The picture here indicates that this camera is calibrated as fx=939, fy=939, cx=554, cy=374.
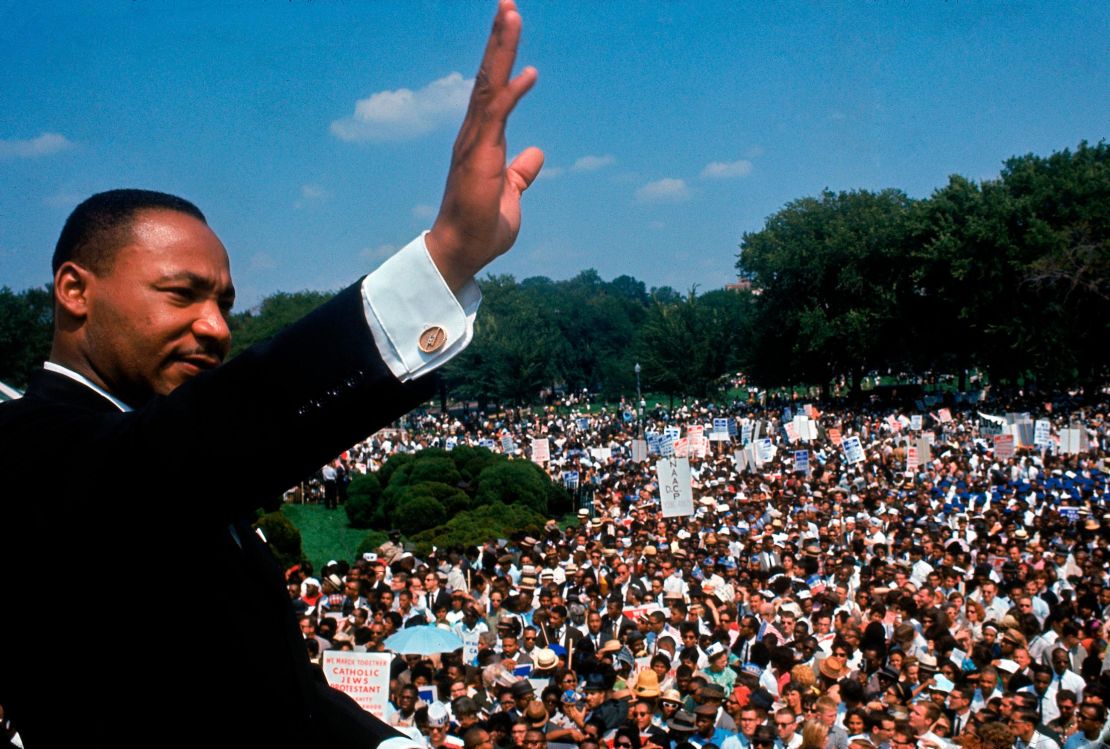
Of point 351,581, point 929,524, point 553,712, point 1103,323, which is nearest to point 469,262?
point 553,712

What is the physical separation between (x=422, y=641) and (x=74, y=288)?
26.1ft

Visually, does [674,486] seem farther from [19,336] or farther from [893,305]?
[19,336]

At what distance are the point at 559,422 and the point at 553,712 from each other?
35192 millimetres

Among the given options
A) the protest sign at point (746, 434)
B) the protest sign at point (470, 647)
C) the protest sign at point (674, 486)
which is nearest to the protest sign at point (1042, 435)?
the protest sign at point (746, 434)

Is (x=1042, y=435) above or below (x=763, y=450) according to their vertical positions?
below

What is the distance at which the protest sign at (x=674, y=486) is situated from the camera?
16031mm

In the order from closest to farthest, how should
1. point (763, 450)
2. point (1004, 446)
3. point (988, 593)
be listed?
point (988, 593)
point (1004, 446)
point (763, 450)

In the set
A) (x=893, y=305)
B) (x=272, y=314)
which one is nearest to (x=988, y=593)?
(x=893, y=305)

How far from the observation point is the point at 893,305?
45.6 metres

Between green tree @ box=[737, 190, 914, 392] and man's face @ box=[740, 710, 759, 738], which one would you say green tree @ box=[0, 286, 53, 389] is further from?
man's face @ box=[740, 710, 759, 738]

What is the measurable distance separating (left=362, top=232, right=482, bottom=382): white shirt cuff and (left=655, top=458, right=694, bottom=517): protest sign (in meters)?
15.1

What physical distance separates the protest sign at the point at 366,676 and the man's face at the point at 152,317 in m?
5.57

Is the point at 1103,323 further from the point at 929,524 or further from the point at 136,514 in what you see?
the point at 136,514

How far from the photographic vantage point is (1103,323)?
39188mm
